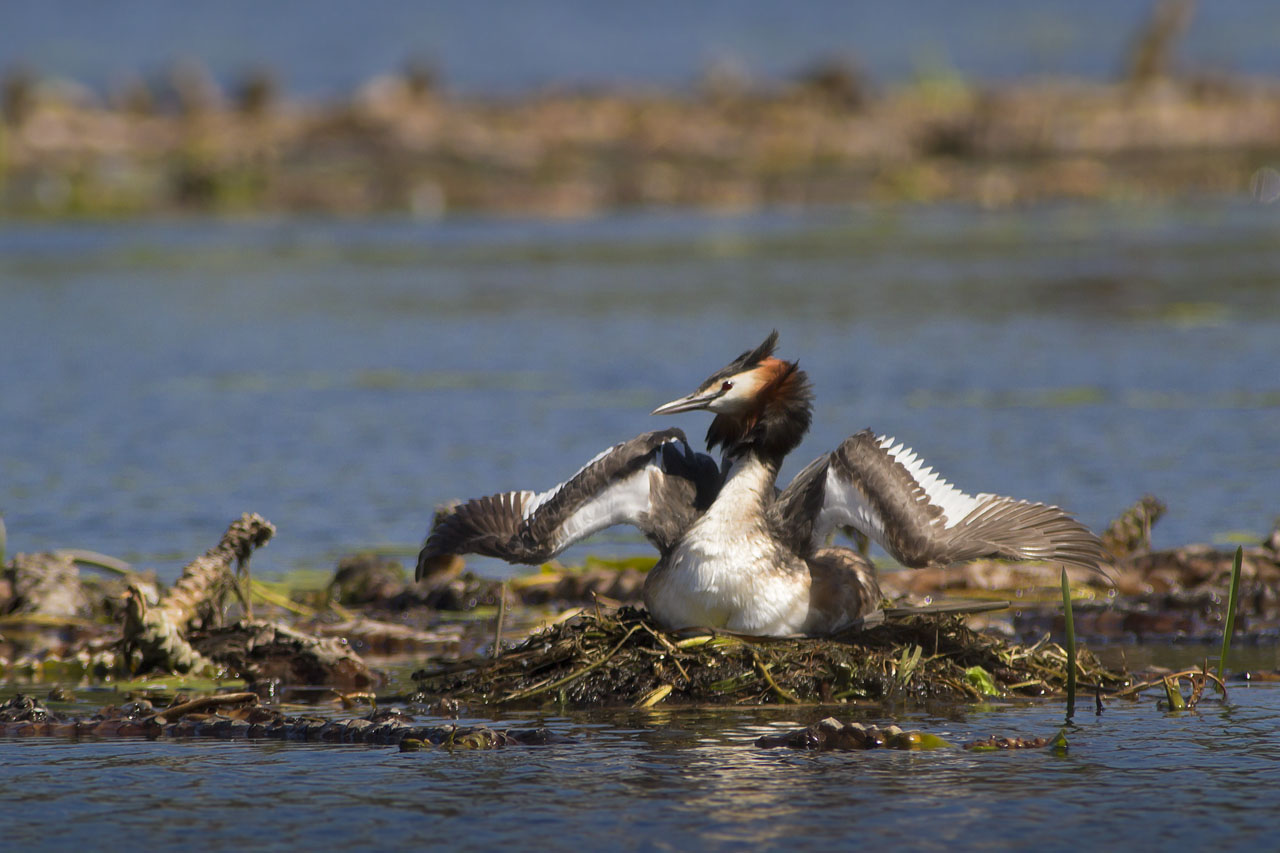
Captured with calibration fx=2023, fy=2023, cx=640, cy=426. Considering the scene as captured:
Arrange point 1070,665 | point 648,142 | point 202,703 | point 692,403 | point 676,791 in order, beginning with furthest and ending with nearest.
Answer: point 648,142
point 692,403
point 202,703
point 1070,665
point 676,791

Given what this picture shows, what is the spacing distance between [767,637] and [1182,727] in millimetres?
1724

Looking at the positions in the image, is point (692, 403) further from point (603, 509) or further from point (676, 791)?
point (676, 791)

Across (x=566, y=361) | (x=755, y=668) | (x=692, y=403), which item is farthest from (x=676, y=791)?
(x=566, y=361)

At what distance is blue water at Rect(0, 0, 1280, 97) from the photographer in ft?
241

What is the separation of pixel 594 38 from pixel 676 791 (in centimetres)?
10364

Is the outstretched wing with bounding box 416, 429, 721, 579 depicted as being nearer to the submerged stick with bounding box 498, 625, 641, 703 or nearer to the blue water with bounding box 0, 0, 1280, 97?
the submerged stick with bounding box 498, 625, 641, 703

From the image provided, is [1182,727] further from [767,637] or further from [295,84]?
[295,84]

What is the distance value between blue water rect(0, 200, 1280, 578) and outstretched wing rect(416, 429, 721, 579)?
126 inches

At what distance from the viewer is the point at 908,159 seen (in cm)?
4403

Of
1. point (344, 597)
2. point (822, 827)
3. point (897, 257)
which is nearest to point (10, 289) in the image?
point (897, 257)

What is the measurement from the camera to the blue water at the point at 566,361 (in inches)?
554

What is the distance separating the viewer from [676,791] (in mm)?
6941

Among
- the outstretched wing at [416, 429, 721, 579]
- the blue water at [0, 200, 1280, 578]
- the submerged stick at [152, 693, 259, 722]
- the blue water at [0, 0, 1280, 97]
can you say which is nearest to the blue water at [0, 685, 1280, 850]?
the submerged stick at [152, 693, 259, 722]

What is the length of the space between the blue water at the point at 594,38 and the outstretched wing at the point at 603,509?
4811 cm
